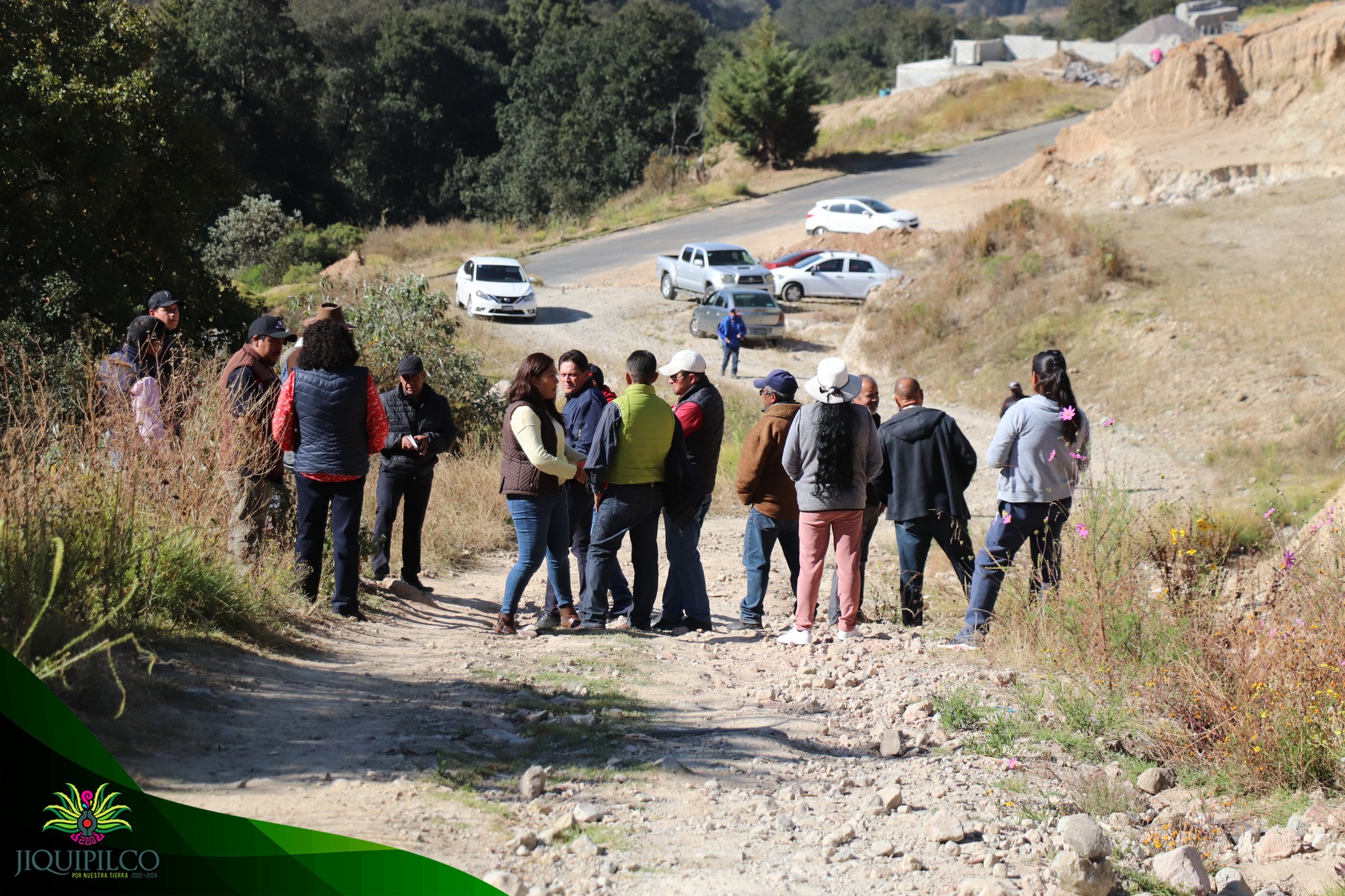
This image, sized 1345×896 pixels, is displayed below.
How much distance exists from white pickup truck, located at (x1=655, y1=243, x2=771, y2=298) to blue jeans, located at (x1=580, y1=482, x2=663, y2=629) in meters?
21.3

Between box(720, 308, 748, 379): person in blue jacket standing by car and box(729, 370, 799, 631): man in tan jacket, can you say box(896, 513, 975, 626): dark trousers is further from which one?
box(720, 308, 748, 379): person in blue jacket standing by car

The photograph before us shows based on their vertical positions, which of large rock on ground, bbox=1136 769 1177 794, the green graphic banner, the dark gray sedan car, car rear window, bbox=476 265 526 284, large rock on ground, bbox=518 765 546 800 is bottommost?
large rock on ground, bbox=1136 769 1177 794

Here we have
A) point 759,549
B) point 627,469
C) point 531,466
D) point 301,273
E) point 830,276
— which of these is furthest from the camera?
point 301,273

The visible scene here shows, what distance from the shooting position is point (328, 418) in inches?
267

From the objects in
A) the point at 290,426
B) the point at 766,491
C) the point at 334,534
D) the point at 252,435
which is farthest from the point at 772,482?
the point at 252,435

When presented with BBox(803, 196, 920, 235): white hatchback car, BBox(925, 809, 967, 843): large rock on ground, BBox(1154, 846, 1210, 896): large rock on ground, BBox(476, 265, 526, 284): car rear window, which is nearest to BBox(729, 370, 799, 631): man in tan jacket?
BBox(925, 809, 967, 843): large rock on ground

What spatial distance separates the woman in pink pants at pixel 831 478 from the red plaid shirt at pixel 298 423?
2528 mm

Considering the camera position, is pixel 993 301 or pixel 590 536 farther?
pixel 993 301

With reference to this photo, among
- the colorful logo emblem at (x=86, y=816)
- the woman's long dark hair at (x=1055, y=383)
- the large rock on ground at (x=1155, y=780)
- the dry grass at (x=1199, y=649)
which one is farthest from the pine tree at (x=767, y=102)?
the colorful logo emblem at (x=86, y=816)

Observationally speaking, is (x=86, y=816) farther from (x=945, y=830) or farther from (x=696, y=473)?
(x=696, y=473)

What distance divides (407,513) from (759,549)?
2.51 meters

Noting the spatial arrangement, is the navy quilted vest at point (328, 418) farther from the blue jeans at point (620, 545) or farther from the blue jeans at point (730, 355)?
the blue jeans at point (730, 355)

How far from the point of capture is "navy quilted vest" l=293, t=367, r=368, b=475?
6773 millimetres

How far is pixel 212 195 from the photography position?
1719 cm
